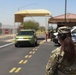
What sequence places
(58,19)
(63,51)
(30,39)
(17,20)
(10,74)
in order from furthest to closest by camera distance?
(17,20), (58,19), (30,39), (10,74), (63,51)

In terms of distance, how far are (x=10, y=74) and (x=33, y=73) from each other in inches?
34.1

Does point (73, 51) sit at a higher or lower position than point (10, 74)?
higher

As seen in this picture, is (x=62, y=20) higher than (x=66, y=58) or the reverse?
higher

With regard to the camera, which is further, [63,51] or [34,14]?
Result: [34,14]

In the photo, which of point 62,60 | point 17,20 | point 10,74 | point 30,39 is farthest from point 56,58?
point 17,20

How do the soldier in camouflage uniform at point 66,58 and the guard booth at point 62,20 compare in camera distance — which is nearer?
the soldier in camouflage uniform at point 66,58

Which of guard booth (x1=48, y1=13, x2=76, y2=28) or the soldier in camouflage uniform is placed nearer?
the soldier in camouflage uniform

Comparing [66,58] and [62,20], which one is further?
[62,20]

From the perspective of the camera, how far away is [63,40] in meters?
4.07

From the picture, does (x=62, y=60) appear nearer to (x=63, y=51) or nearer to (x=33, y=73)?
(x=63, y=51)

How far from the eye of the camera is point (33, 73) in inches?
486

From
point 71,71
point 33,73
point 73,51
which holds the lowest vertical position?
point 33,73

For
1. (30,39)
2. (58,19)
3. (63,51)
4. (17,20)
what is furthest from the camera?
(17,20)

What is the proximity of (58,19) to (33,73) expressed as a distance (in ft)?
130
